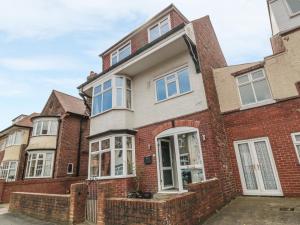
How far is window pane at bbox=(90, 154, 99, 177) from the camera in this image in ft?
33.4

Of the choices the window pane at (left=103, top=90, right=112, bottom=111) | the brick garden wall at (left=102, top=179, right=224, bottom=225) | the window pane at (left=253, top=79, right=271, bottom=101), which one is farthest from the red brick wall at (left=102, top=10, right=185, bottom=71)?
the brick garden wall at (left=102, top=179, right=224, bottom=225)

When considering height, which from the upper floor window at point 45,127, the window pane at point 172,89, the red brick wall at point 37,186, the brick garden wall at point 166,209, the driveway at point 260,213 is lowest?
the driveway at point 260,213

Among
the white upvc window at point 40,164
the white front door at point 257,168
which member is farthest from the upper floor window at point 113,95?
the white upvc window at point 40,164

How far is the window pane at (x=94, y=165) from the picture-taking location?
33.4ft

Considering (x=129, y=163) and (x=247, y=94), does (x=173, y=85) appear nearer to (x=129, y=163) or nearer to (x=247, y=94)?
(x=247, y=94)

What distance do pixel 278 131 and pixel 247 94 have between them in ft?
7.20

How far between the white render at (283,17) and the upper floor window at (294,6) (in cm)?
14

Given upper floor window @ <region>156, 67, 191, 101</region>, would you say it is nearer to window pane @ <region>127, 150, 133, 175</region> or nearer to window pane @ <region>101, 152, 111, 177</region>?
window pane @ <region>127, 150, 133, 175</region>

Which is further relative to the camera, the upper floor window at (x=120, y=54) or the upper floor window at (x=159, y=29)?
the upper floor window at (x=120, y=54)

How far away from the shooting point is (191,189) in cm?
533

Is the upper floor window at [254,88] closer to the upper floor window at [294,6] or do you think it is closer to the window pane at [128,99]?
the upper floor window at [294,6]

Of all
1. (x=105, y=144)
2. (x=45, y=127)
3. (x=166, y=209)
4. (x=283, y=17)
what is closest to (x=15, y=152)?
(x=45, y=127)

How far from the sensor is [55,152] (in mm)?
16531

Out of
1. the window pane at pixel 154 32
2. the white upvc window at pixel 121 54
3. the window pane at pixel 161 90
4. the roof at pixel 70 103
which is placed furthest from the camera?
the roof at pixel 70 103
